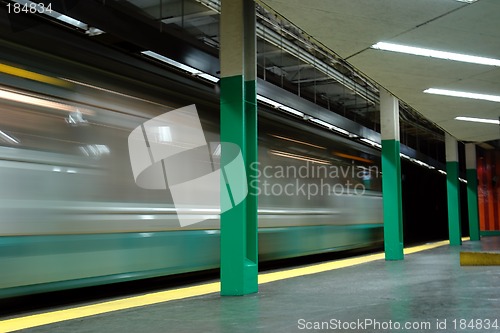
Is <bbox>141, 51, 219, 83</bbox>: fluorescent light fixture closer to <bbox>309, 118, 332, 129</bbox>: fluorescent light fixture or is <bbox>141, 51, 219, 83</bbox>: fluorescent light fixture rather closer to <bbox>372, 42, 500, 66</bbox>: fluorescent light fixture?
<bbox>372, 42, 500, 66</bbox>: fluorescent light fixture

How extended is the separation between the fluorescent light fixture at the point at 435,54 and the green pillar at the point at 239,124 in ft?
6.19

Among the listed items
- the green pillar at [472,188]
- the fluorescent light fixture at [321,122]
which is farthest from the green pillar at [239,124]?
the green pillar at [472,188]

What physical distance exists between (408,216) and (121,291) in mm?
18584

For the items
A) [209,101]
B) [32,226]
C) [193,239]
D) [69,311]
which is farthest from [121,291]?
[209,101]

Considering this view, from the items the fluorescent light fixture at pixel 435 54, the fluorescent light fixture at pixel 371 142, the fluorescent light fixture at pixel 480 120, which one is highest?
the fluorescent light fixture at pixel 435 54

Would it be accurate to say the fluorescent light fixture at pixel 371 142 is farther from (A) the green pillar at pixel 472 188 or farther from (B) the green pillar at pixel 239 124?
(B) the green pillar at pixel 239 124

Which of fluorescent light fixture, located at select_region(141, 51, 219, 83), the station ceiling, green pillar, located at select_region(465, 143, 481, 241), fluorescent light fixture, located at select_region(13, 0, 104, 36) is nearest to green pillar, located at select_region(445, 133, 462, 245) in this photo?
green pillar, located at select_region(465, 143, 481, 241)

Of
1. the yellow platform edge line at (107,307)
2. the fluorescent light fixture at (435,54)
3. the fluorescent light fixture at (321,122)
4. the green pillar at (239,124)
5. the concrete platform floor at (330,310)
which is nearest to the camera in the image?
the concrete platform floor at (330,310)

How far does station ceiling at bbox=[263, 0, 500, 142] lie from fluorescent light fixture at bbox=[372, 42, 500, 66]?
0.13 m

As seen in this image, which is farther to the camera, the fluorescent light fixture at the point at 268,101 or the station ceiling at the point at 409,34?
the fluorescent light fixture at the point at 268,101

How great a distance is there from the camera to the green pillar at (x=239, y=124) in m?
6.19

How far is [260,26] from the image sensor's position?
962 cm

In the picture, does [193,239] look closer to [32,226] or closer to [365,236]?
[32,226]

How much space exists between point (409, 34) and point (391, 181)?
18.7 ft
